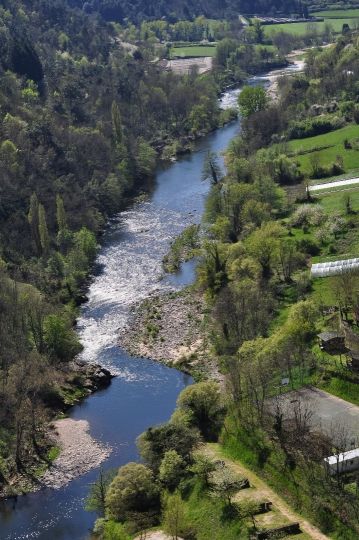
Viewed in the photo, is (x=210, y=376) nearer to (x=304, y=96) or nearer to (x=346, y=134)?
(x=346, y=134)

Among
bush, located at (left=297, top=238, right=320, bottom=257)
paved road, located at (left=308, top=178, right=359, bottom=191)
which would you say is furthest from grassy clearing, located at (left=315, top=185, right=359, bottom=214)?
bush, located at (left=297, top=238, right=320, bottom=257)

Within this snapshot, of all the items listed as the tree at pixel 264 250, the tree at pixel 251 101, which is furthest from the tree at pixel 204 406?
the tree at pixel 251 101

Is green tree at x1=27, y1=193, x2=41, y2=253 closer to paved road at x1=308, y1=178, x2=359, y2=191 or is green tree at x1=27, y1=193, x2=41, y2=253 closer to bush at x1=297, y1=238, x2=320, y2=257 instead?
bush at x1=297, y1=238, x2=320, y2=257

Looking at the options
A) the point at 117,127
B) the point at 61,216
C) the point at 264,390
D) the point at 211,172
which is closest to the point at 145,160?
the point at 117,127

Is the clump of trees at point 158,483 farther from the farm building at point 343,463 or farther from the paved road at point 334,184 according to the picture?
the paved road at point 334,184

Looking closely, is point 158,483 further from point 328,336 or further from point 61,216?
point 61,216

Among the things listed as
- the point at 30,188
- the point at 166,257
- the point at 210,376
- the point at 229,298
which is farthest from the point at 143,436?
the point at 30,188
